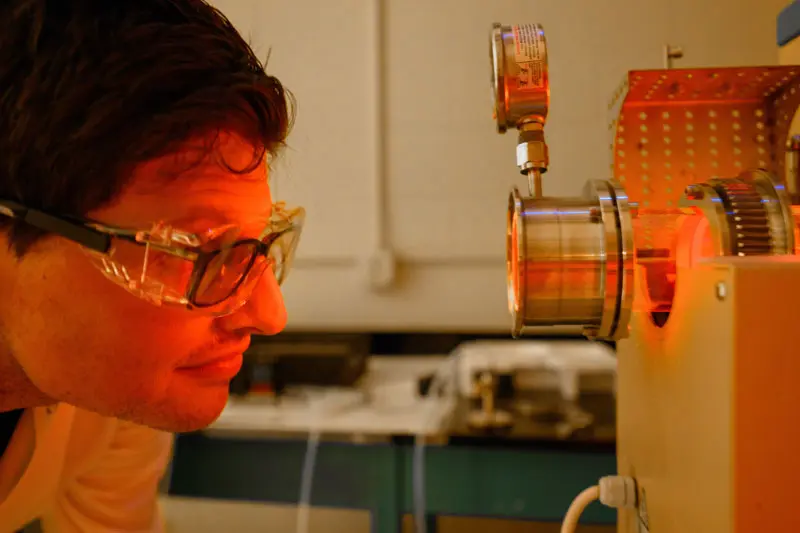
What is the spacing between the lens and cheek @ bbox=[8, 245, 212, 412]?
1.95 feet

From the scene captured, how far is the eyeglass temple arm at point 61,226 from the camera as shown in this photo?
0.58 meters

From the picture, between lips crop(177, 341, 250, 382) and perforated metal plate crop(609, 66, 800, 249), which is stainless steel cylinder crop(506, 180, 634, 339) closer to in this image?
perforated metal plate crop(609, 66, 800, 249)

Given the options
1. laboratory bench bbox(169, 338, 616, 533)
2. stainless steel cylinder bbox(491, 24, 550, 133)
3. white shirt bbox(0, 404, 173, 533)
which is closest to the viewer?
stainless steel cylinder bbox(491, 24, 550, 133)

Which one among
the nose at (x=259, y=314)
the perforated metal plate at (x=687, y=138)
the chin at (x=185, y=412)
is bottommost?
the chin at (x=185, y=412)

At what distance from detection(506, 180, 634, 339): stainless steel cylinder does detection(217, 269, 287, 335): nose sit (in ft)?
1.09

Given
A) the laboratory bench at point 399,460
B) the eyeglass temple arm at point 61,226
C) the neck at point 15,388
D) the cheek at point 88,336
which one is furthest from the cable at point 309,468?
the eyeglass temple arm at point 61,226

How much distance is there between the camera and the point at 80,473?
101cm

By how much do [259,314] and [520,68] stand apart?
426 mm

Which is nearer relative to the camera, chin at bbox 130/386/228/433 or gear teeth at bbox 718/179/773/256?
gear teeth at bbox 718/179/773/256

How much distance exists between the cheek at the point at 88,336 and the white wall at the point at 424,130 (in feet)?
4.93

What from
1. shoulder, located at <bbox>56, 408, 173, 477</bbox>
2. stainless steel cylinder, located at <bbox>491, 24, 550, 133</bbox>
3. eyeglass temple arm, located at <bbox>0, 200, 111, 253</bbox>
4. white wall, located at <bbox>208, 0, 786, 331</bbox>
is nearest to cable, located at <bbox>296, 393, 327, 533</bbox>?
shoulder, located at <bbox>56, 408, 173, 477</bbox>

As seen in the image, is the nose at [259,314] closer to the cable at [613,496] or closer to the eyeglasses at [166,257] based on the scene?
the eyeglasses at [166,257]

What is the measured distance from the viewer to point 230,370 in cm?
69

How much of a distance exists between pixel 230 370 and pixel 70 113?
34 centimetres
